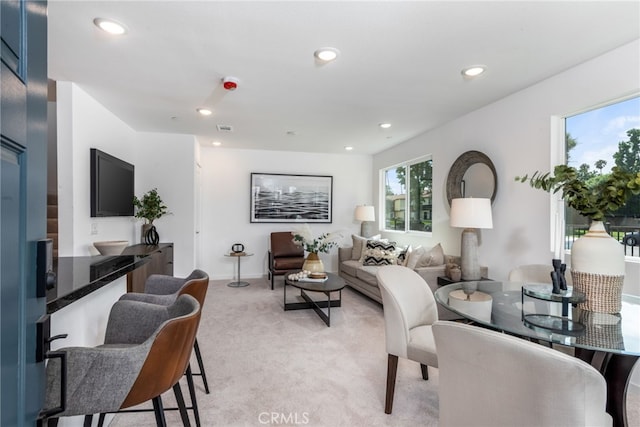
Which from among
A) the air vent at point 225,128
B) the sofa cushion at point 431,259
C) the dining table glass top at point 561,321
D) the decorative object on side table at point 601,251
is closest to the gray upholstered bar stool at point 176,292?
the dining table glass top at point 561,321

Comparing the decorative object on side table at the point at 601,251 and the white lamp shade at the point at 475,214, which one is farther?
the white lamp shade at the point at 475,214

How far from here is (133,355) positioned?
39.5 inches

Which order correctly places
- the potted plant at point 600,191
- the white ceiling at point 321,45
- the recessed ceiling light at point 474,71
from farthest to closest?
the recessed ceiling light at point 474,71 < the white ceiling at point 321,45 < the potted plant at point 600,191

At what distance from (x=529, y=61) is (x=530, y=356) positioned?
2392 mm

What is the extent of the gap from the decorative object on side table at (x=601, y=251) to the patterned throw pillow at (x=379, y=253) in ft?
9.28

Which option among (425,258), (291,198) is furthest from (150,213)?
(425,258)

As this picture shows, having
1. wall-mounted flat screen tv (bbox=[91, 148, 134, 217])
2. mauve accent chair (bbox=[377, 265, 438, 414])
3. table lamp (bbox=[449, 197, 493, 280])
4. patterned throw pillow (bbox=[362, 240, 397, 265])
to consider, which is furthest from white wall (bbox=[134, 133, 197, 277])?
table lamp (bbox=[449, 197, 493, 280])

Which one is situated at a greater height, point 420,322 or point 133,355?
point 133,355

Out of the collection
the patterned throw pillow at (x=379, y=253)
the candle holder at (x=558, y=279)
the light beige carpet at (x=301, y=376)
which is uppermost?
the candle holder at (x=558, y=279)

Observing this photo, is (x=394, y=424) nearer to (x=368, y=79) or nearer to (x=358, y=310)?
(x=358, y=310)

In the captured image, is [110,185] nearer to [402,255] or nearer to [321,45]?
[321,45]

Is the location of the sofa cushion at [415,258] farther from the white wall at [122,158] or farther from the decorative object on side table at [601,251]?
the white wall at [122,158]

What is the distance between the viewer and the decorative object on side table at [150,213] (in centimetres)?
421

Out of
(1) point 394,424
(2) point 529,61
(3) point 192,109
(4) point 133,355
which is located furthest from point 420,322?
(3) point 192,109
